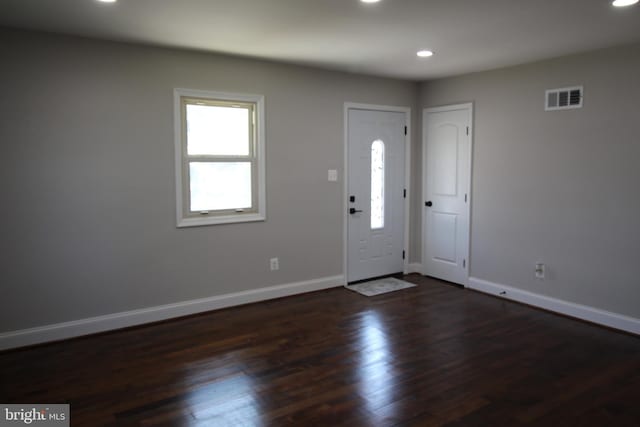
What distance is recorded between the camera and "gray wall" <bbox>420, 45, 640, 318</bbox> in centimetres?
388

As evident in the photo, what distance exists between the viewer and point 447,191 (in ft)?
18.0

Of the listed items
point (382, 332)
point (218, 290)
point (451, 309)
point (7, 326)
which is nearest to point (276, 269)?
point (218, 290)

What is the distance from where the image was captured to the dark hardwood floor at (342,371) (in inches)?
104

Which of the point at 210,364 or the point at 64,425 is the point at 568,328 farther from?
the point at 64,425

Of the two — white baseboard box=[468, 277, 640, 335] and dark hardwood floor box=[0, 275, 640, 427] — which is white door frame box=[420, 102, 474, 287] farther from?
dark hardwood floor box=[0, 275, 640, 427]

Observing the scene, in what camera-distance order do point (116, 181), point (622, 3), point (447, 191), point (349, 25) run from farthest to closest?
point (447, 191)
point (116, 181)
point (349, 25)
point (622, 3)

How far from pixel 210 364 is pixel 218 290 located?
124 centimetres

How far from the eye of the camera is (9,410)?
2.71m

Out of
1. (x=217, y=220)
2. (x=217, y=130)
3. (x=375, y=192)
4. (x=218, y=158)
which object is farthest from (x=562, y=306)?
(x=217, y=130)

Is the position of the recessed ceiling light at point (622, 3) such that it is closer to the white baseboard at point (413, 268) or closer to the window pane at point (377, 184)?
the window pane at point (377, 184)

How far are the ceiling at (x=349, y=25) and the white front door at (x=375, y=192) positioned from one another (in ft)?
3.90

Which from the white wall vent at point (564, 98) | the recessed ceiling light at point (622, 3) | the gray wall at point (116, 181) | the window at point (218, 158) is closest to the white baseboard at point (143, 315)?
the gray wall at point (116, 181)

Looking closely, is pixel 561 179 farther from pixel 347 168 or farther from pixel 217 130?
pixel 217 130

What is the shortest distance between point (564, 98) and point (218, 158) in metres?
3.39
